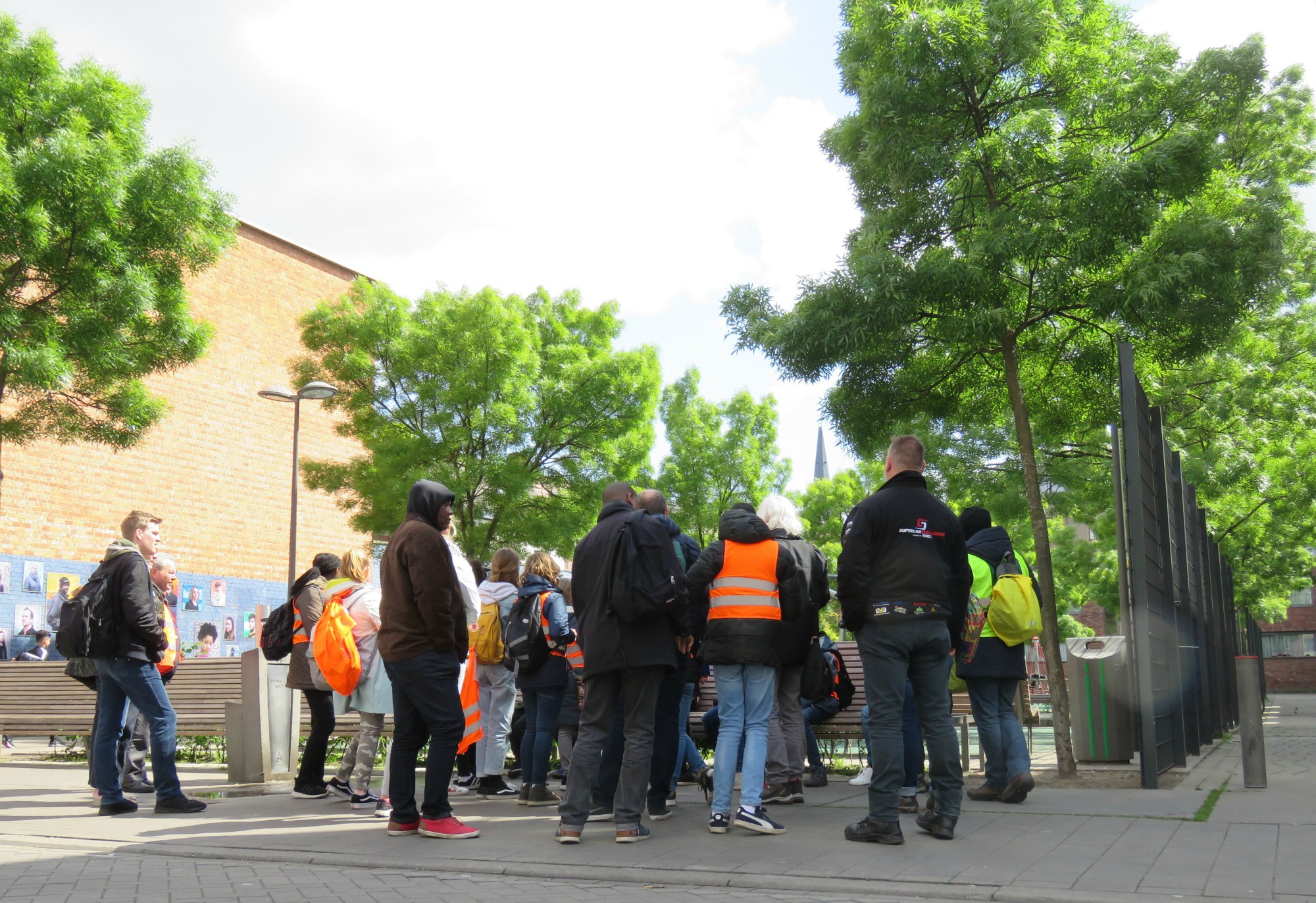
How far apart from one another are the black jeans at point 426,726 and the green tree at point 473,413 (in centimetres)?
1806

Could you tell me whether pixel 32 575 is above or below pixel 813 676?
above

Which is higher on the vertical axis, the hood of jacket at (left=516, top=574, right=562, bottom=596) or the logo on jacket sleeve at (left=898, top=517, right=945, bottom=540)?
the logo on jacket sleeve at (left=898, top=517, right=945, bottom=540)

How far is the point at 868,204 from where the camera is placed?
1068cm

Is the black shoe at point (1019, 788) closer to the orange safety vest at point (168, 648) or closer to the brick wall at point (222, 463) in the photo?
the orange safety vest at point (168, 648)

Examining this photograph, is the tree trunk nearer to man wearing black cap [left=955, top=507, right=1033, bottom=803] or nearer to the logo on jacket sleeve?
man wearing black cap [left=955, top=507, right=1033, bottom=803]

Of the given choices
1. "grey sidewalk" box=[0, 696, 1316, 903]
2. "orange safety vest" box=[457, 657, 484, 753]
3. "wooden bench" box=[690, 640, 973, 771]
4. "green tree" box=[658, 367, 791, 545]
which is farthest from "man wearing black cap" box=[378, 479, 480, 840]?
"green tree" box=[658, 367, 791, 545]

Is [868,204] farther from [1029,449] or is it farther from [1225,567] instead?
[1225,567]

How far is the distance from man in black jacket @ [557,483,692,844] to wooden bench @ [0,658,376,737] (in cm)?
487

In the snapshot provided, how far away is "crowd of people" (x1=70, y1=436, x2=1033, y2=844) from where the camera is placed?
6.30 meters

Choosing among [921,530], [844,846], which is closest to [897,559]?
[921,530]

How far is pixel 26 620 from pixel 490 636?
1947 centimetres

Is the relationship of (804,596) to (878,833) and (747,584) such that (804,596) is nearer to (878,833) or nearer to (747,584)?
(747,584)

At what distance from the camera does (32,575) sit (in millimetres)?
24219

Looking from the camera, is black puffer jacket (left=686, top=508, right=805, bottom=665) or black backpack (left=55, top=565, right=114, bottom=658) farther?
black backpack (left=55, top=565, right=114, bottom=658)
